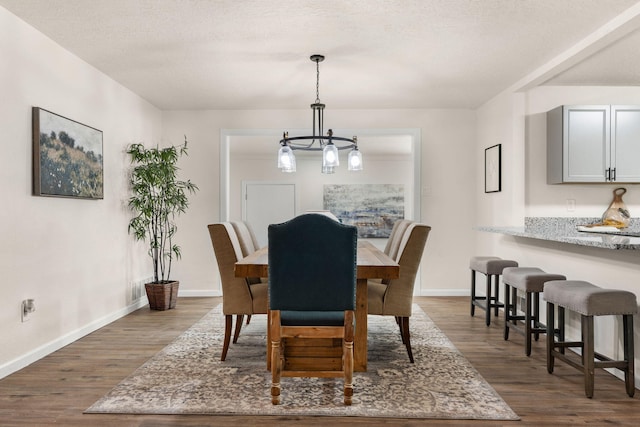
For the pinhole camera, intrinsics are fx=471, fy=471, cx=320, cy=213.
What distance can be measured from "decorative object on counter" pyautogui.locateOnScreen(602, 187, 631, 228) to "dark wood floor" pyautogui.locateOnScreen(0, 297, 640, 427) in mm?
1489

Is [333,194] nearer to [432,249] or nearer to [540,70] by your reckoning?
[432,249]

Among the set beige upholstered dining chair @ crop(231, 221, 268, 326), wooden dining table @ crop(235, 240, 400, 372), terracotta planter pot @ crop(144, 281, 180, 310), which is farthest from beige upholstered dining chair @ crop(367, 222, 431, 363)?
terracotta planter pot @ crop(144, 281, 180, 310)

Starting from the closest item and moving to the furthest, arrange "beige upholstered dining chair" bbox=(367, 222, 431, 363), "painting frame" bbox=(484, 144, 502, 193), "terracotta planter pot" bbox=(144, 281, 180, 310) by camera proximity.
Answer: "beige upholstered dining chair" bbox=(367, 222, 431, 363) → "terracotta planter pot" bbox=(144, 281, 180, 310) → "painting frame" bbox=(484, 144, 502, 193)

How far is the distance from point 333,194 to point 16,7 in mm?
7209

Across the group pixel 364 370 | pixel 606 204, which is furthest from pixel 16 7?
pixel 606 204

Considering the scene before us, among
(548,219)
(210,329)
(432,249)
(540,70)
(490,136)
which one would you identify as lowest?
(210,329)

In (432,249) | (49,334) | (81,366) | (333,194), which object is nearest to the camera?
(81,366)

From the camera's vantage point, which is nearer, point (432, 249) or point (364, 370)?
point (364, 370)

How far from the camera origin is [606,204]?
15.6 ft

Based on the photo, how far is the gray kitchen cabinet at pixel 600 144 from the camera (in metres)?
4.45

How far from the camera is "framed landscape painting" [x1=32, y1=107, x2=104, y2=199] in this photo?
3.24 m

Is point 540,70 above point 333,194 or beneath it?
above

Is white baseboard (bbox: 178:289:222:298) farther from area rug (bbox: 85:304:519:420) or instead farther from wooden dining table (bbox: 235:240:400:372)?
wooden dining table (bbox: 235:240:400:372)

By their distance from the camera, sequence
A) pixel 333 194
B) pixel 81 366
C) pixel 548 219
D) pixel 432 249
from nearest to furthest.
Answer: pixel 81 366, pixel 548 219, pixel 432 249, pixel 333 194
